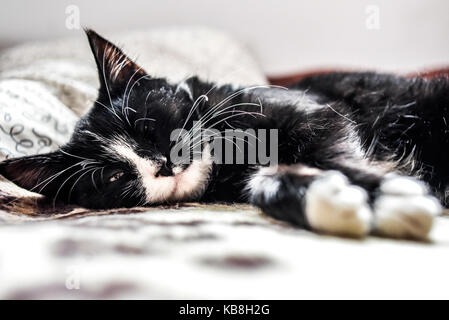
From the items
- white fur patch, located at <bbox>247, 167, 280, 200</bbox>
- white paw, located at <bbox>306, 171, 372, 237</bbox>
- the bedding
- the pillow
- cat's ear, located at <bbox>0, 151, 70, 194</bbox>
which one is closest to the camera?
the bedding

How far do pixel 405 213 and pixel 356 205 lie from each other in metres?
0.09

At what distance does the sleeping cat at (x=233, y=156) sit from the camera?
893 millimetres

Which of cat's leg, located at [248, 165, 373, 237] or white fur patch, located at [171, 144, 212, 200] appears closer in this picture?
cat's leg, located at [248, 165, 373, 237]

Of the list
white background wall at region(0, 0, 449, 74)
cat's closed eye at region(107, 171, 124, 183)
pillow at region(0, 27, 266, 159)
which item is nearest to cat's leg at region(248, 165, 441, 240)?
cat's closed eye at region(107, 171, 124, 183)

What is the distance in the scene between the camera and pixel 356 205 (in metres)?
0.64

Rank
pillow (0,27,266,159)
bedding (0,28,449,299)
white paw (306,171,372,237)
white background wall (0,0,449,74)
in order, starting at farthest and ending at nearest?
white background wall (0,0,449,74), pillow (0,27,266,159), white paw (306,171,372,237), bedding (0,28,449,299)

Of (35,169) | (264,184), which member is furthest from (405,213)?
(35,169)

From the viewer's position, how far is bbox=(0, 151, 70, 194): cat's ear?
0.97 metres

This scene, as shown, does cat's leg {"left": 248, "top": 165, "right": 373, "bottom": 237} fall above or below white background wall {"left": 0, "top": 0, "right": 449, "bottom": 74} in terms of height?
below

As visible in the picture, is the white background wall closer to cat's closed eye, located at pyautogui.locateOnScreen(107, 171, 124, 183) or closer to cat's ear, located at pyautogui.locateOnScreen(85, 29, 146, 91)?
cat's ear, located at pyautogui.locateOnScreen(85, 29, 146, 91)

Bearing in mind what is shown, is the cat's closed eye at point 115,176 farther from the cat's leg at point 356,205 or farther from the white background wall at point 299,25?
the white background wall at point 299,25

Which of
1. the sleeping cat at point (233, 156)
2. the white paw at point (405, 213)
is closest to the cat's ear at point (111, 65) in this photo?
the sleeping cat at point (233, 156)

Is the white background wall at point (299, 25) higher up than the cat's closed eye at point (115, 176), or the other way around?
the white background wall at point (299, 25)

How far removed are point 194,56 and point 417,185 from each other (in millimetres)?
1701
